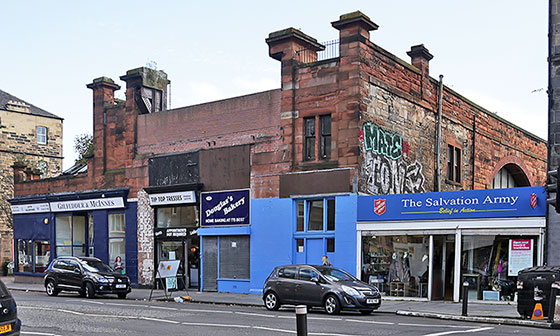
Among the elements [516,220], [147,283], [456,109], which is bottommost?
[147,283]

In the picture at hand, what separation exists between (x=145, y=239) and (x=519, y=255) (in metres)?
16.4

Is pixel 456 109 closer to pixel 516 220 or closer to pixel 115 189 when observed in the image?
pixel 516 220

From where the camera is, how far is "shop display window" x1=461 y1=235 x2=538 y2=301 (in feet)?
65.7

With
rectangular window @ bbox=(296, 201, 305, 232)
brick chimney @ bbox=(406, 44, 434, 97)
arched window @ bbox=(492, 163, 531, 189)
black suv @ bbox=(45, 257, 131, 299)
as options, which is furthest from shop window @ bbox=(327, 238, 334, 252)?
arched window @ bbox=(492, 163, 531, 189)

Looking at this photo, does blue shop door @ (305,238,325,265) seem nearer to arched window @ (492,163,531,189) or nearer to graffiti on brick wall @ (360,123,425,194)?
graffiti on brick wall @ (360,123,425,194)

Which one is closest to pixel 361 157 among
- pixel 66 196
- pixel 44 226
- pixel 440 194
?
pixel 440 194

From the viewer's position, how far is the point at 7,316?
9.96 m

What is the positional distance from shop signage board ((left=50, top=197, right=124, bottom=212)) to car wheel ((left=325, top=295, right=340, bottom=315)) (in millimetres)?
15263

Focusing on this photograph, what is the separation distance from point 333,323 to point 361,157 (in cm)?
909

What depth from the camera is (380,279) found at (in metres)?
23.1

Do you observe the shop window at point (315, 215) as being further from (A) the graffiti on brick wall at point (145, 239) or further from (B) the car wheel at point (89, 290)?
(A) the graffiti on brick wall at point (145, 239)

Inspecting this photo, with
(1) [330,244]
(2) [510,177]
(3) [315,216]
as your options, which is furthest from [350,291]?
(2) [510,177]

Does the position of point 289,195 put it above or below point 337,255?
above

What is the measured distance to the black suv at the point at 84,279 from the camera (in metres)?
24.0
